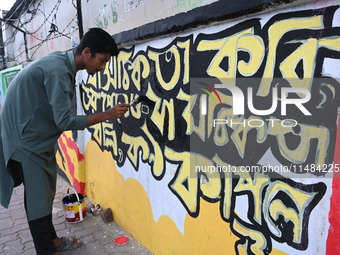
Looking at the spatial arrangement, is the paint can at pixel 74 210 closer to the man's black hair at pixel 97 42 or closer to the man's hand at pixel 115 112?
the man's hand at pixel 115 112

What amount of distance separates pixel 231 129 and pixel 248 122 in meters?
0.14

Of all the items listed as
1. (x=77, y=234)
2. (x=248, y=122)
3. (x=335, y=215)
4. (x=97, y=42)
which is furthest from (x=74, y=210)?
(x=335, y=215)

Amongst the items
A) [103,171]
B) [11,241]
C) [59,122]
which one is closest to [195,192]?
[59,122]

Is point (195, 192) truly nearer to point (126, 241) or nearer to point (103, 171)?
point (126, 241)

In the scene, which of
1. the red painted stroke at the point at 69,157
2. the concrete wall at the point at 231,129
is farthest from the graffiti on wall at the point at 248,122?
the red painted stroke at the point at 69,157

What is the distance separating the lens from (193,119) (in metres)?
2.08

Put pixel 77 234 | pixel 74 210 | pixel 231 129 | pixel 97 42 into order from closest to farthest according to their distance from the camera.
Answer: pixel 231 129, pixel 97 42, pixel 77 234, pixel 74 210

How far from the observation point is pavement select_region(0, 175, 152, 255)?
289cm

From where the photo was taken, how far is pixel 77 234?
3244 mm

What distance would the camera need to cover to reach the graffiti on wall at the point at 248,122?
1373 mm

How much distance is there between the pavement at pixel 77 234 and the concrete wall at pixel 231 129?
0.78ft

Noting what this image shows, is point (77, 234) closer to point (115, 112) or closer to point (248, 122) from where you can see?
point (115, 112)

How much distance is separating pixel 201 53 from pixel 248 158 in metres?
0.82

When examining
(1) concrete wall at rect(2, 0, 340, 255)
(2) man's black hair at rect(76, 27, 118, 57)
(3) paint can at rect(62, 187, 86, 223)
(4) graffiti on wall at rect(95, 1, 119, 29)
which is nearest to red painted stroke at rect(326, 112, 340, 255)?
(1) concrete wall at rect(2, 0, 340, 255)
